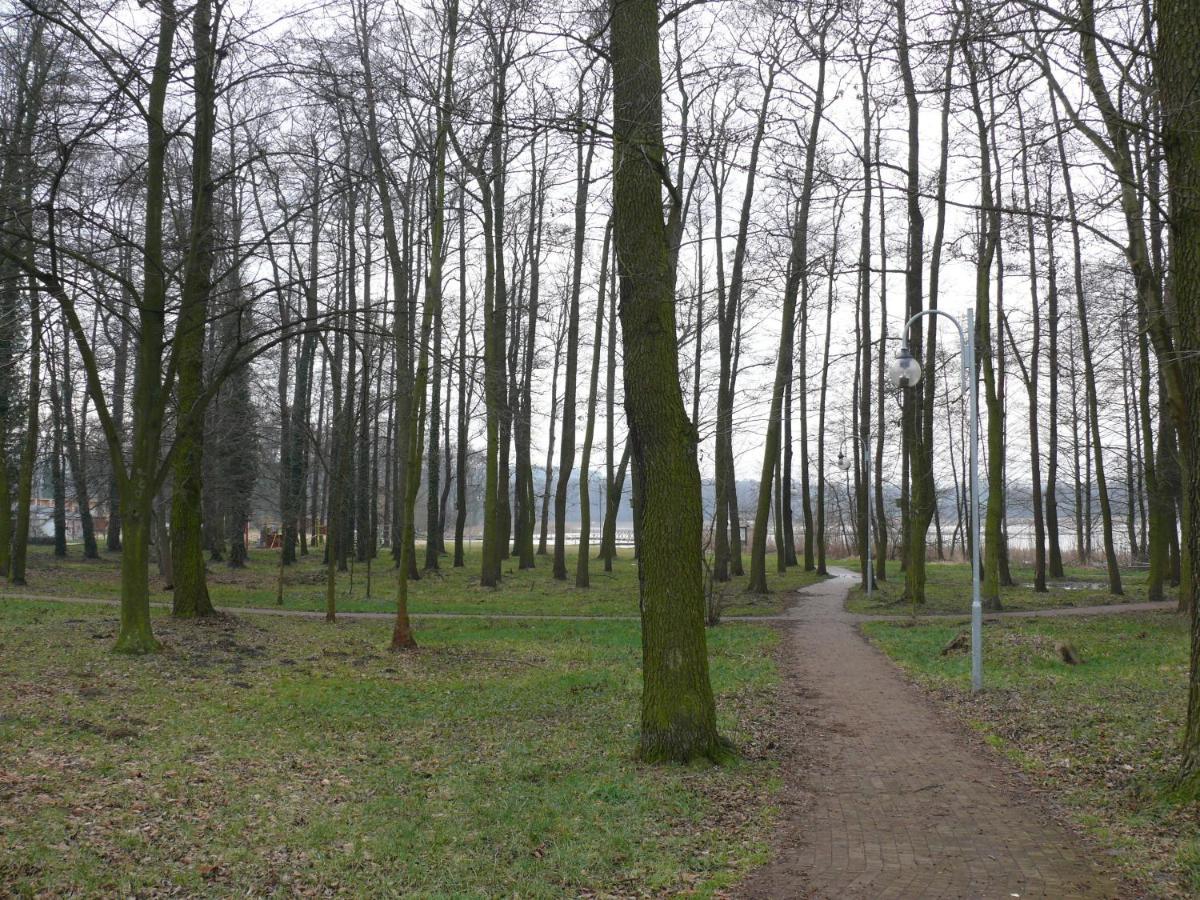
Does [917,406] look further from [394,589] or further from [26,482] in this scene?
[26,482]

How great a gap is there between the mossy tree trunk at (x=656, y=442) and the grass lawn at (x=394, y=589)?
13530 millimetres

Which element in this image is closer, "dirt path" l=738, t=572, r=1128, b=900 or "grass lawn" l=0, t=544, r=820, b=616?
"dirt path" l=738, t=572, r=1128, b=900

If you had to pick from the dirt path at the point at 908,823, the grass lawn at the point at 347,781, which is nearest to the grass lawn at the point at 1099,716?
the dirt path at the point at 908,823

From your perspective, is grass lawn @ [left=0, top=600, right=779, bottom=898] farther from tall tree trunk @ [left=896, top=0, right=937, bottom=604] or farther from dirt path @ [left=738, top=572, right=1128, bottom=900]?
tall tree trunk @ [left=896, top=0, right=937, bottom=604]

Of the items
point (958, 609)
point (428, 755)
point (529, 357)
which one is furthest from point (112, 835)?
point (529, 357)

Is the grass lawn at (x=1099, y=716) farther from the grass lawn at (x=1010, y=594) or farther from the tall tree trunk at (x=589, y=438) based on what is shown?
the tall tree trunk at (x=589, y=438)

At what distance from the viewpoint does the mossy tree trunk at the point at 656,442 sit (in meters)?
7.48

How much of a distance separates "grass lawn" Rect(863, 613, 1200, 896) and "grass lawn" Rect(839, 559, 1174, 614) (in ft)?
16.0

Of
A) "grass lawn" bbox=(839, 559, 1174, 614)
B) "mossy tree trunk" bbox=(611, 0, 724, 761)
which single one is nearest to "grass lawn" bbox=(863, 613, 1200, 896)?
"mossy tree trunk" bbox=(611, 0, 724, 761)

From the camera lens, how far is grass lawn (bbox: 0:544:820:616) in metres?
21.3

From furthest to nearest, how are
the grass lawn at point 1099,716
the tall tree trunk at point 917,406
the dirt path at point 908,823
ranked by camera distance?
the tall tree trunk at point 917,406, the grass lawn at point 1099,716, the dirt path at point 908,823

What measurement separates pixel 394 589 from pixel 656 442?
66.7 feet

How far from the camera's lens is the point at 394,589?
87.1 feet

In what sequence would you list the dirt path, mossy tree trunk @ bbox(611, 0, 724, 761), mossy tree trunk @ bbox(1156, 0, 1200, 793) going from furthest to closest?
mossy tree trunk @ bbox(611, 0, 724, 761) → mossy tree trunk @ bbox(1156, 0, 1200, 793) → the dirt path
